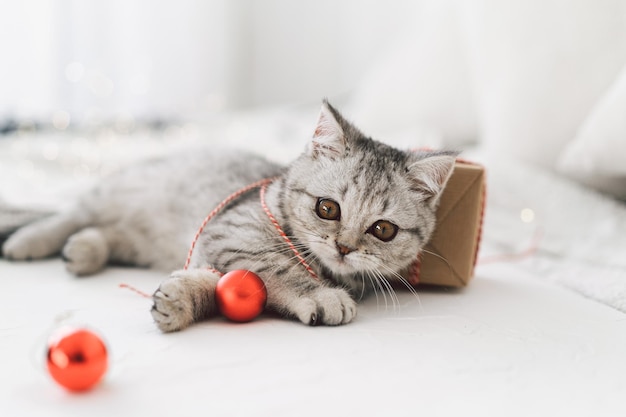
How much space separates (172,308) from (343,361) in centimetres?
33

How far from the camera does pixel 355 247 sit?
3.81ft

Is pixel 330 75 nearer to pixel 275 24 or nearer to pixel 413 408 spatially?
pixel 275 24

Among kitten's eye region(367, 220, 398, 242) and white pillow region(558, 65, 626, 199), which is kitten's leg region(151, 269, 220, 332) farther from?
white pillow region(558, 65, 626, 199)

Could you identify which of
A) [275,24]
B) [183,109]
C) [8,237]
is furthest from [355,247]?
[275,24]

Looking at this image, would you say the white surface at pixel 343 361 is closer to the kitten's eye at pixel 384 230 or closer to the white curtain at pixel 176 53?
the kitten's eye at pixel 384 230

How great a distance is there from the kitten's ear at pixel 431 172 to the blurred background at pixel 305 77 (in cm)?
64

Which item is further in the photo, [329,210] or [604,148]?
[604,148]

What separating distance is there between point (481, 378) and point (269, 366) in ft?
1.09

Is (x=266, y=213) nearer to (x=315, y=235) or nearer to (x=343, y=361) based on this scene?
(x=315, y=235)

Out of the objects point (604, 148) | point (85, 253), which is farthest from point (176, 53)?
point (604, 148)

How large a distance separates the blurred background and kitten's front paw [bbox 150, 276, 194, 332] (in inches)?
49.7

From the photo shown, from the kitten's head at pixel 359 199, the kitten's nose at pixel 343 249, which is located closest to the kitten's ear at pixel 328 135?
the kitten's head at pixel 359 199

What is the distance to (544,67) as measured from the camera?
1889 mm

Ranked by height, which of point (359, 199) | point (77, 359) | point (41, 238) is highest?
point (359, 199)
